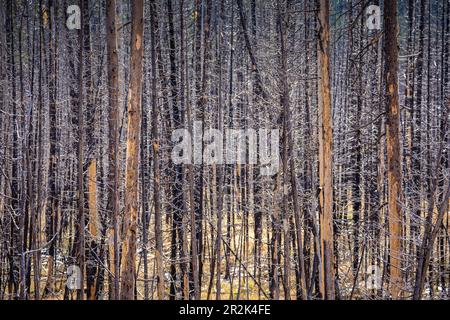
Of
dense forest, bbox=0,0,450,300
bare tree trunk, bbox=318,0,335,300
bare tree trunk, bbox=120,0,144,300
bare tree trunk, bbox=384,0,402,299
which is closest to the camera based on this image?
bare tree trunk, bbox=384,0,402,299

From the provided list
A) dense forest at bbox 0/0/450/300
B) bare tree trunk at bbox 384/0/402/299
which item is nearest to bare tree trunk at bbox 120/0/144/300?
dense forest at bbox 0/0/450/300

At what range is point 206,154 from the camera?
1432cm

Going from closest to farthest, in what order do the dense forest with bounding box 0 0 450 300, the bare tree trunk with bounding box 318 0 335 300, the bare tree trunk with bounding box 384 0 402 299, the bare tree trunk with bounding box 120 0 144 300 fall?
the bare tree trunk with bounding box 384 0 402 299 → the bare tree trunk with bounding box 120 0 144 300 → the dense forest with bounding box 0 0 450 300 → the bare tree trunk with bounding box 318 0 335 300

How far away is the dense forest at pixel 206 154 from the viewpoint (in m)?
8.52

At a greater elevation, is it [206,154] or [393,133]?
[393,133]

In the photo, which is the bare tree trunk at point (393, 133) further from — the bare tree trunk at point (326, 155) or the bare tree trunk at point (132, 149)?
the bare tree trunk at point (132, 149)

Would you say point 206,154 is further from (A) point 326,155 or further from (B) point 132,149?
(A) point 326,155

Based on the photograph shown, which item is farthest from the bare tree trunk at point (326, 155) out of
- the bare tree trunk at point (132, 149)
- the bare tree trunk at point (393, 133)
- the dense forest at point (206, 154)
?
the bare tree trunk at point (132, 149)

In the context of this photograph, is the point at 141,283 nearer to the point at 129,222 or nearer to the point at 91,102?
the point at 91,102

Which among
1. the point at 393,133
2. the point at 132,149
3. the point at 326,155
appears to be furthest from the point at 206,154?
the point at 393,133

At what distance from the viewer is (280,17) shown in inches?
372

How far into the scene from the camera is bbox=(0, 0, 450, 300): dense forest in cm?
852

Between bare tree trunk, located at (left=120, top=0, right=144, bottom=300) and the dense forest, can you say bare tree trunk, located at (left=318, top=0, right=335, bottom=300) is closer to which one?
the dense forest
